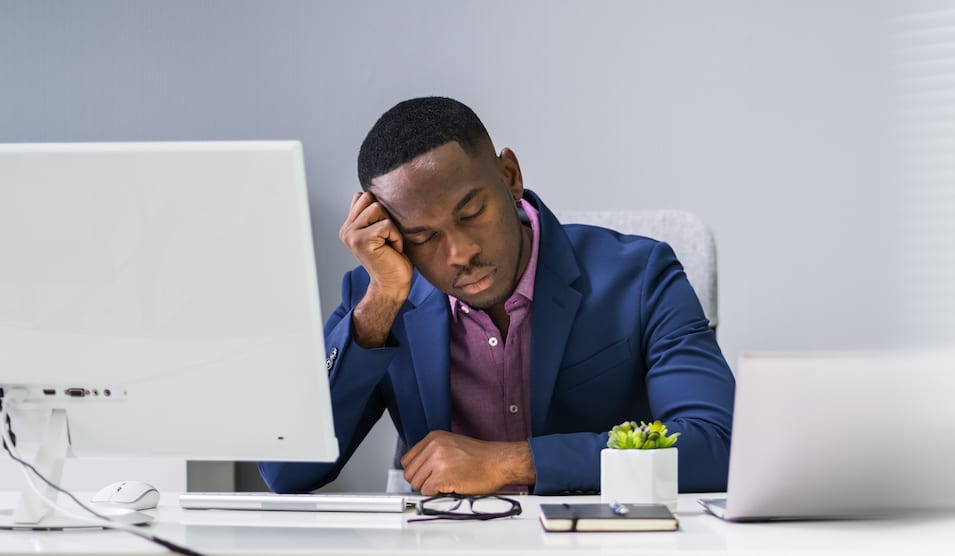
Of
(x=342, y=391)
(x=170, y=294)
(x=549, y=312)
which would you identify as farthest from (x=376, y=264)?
(x=170, y=294)

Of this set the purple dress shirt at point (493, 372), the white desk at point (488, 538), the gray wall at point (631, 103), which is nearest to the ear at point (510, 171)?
the purple dress shirt at point (493, 372)

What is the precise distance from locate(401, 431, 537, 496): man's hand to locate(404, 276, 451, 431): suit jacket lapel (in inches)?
11.0

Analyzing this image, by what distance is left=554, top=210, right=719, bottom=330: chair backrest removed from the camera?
1754mm

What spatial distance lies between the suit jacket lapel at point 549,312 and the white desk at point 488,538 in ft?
1.96

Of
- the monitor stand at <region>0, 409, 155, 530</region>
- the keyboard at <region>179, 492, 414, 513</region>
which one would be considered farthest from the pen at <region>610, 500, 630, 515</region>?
the monitor stand at <region>0, 409, 155, 530</region>

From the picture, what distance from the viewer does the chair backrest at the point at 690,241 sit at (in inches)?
69.1

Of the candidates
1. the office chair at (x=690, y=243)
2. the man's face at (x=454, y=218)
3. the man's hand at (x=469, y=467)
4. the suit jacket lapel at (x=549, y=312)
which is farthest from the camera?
the office chair at (x=690, y=243)

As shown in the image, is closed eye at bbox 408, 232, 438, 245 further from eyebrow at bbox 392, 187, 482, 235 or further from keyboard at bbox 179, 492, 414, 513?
keyboard at bbox 179, 492, 414, 513

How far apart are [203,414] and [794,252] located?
1.95 metres

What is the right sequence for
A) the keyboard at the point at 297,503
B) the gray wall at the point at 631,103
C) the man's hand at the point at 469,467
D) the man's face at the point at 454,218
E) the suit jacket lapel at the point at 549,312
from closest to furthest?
1. the keyboard at the point at 297,503
2. the man's hand at the point at 469,467
3. the man's face at the point at 454,218
4. the suit jacket lapel at the point at 549,312
5. the gray wall at the point at 631,103

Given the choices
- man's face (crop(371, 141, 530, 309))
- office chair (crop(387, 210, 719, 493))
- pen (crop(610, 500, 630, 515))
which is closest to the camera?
pen (crop(610, 500, 630, 515))

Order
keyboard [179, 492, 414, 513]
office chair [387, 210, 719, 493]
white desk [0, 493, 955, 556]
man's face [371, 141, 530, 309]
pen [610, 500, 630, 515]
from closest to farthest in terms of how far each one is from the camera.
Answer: white desk [0, 493, 955, 556], pen [610, 500, 630, 515], keyboard [179, 492, 414, 513], man's face [371, 141, 530, 309], office chair [387, 210, 719, 493]

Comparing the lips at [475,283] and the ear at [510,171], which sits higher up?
the ear at [510,171]

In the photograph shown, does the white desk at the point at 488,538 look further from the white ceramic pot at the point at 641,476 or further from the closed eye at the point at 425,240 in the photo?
the closed eye at the point at 425,240
